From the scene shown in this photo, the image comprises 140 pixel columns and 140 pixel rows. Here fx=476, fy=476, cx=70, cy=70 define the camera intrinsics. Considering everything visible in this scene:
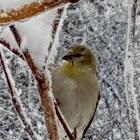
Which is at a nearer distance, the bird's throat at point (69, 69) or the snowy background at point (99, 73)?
the bird's throat at point (69, 69)

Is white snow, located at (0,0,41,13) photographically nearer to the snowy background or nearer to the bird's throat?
the bird's throat

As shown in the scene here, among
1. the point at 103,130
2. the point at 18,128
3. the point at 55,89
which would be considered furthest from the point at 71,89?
the point at 18,128

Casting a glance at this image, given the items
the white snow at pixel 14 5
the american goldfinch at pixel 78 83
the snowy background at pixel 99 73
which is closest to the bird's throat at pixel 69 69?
the american goldfinch at pixel 78 83

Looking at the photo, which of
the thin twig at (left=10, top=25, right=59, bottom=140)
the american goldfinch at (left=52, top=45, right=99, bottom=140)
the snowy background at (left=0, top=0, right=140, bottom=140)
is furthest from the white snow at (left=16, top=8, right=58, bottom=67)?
the snowy background at (left=0, top=0, right=140, bottom=140)

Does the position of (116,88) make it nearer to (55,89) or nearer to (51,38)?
(55,89)

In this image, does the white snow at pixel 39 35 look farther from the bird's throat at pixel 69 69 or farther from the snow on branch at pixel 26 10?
the bird's throat at pixel 69 69

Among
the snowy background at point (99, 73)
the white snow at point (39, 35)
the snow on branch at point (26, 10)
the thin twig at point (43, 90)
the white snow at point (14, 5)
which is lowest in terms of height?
the snowy background at point (99, 73)

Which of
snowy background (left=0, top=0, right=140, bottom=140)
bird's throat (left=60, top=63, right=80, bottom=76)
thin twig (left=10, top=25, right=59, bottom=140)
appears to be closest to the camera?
thin twig (left=10, top=25, right=59, bottom=140)
